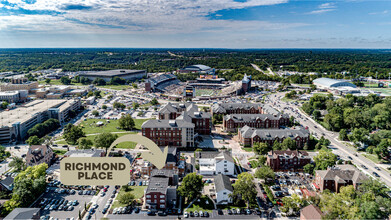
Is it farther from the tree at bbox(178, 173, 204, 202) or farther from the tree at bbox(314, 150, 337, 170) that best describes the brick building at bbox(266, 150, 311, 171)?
the tree at bbox(178, 173, 204, 202)

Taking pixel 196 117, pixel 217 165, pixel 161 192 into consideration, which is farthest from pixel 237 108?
pixel 161 192

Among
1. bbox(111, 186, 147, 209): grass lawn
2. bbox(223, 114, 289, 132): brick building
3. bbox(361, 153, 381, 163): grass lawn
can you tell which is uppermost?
bbox(223, 114, 289, 132): brick building

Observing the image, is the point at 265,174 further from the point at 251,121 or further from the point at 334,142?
the point at 334,142

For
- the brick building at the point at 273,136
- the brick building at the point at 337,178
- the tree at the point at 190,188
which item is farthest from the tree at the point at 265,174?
the brick building at the point at 273,136

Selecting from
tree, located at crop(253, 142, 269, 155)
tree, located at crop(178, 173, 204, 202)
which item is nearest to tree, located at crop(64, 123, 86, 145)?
tree, located at crop(178, 173, 204, 202)

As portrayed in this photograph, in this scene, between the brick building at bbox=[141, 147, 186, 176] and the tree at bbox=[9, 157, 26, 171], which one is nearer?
the brick building at bbox=[141, 147, 186, 176]

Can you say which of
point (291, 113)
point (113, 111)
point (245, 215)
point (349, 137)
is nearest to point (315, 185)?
point (245, 215)
